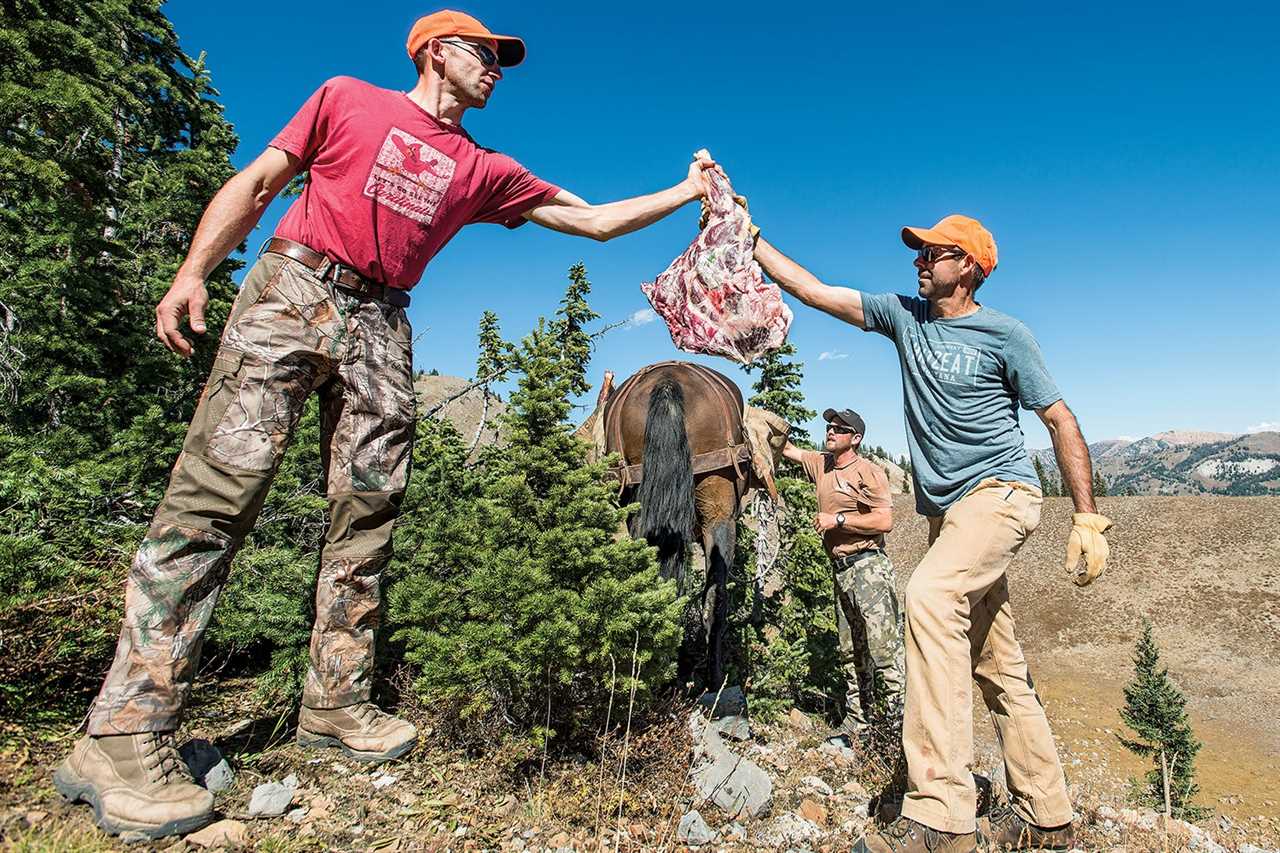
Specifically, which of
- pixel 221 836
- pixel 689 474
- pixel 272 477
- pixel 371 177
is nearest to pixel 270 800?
pixel 221 836

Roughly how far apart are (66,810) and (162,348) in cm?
446

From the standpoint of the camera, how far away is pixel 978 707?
17.1 m

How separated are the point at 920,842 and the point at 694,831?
3.09 ft

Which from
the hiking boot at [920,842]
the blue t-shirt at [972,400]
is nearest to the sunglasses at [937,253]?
the blue t-shirt at [972,400]

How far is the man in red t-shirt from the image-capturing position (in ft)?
6.90

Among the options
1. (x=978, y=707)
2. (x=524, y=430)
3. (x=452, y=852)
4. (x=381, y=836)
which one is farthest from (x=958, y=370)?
(x=978, y=707)

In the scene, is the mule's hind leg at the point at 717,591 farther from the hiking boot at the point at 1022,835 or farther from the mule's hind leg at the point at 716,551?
the hiking boot at the point at 1022,835

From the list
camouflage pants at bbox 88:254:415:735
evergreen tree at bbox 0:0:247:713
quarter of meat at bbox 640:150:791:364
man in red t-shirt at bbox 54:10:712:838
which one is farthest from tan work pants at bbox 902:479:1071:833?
evergreen tree at bbox 0:0:247:713

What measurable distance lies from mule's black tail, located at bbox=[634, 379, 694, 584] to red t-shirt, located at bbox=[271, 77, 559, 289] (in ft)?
8.77

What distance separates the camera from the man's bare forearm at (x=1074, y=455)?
301cm

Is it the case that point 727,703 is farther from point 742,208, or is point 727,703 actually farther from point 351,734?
point 742,208

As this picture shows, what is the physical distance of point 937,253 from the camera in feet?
10.4

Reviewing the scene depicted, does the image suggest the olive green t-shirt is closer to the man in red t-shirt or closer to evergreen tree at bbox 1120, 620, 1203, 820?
the man in red t-shirt

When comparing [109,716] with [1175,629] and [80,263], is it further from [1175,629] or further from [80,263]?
[1175,629]
